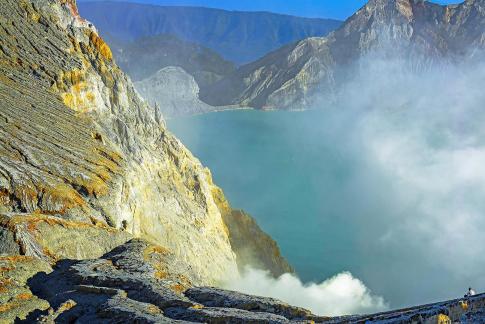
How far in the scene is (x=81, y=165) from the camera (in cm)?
2511

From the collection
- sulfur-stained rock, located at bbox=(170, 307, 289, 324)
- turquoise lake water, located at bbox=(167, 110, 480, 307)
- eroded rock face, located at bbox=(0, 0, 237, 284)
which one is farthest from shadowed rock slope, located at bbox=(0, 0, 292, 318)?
turquoise lake water, located at bbox=(167, 110, 480, 307)

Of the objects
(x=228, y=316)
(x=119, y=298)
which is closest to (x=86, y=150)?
(x=119, y=298)

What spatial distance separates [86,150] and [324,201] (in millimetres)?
63975

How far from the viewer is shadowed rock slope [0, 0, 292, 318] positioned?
68.0ft

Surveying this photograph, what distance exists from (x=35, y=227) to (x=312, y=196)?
74.2 m

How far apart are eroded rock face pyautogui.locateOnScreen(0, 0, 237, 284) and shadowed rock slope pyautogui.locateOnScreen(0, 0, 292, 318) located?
0.07 m

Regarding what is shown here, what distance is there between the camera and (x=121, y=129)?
33594 millimetres

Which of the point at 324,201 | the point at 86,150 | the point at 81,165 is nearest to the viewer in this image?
the point at 81,165

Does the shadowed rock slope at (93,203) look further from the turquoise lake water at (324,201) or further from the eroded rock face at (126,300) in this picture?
the turquoise lake water at (324,201)

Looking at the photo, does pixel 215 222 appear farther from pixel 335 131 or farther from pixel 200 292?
pixel 335 131

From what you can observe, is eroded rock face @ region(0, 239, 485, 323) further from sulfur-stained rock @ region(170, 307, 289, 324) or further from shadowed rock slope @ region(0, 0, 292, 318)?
shadowed rock slope @ region(0, 0, 292, 318)

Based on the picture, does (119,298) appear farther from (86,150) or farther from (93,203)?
(86,150)

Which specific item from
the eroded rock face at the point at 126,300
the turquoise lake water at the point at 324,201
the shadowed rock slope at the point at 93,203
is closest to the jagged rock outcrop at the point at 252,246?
the shadowed rock slope at the point at 93,203

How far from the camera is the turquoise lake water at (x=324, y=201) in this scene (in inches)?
2275
